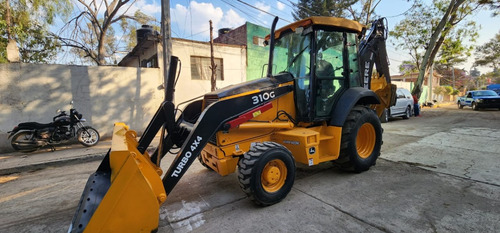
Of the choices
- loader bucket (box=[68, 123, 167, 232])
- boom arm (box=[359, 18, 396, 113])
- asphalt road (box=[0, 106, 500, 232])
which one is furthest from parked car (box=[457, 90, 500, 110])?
loader bucket (box=[68, 123, 167, 232])

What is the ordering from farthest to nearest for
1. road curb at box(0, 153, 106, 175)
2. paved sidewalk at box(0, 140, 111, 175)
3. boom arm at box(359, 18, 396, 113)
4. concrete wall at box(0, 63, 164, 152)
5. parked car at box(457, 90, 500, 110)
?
1. parked car at box(457, 90, 500, 110)
2. concrete wall at box(0, 63, 164, 152)
3. paved sidewalk at box(0, 140, 111, 175)
4. road curb at box(0, 153, 106, 175)
5. boom arm at box(359, 18, 396, 113)

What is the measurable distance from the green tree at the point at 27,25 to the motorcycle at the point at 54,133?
517 centimetres

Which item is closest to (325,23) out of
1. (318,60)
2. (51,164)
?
(318,60)

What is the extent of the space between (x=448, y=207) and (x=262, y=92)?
2.74 meters

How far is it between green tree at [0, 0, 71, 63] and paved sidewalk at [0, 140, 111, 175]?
5.82 m

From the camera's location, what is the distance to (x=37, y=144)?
6.74 m

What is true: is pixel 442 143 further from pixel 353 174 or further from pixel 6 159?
pixel 6 159

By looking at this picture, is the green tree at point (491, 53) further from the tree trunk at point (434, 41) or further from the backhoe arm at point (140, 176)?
the backhoe arm at point (140, 176)

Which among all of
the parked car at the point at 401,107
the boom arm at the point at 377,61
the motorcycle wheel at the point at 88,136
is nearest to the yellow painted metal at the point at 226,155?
the boom arm at the point at 377,61

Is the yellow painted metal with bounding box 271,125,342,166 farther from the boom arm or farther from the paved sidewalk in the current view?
the paved sidewalk

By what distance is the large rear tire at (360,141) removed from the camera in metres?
3.82

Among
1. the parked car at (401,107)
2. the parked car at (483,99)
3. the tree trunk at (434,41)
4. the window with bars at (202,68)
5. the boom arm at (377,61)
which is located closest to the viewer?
the boom arm at (377,61)

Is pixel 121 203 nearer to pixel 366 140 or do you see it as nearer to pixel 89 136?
pixel 366 140

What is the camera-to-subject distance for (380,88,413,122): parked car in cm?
1149
